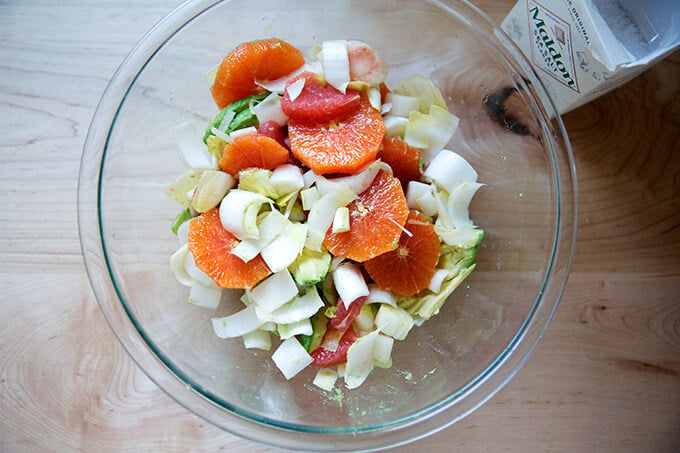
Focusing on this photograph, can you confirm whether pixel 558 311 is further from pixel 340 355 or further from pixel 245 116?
pixel 245 116

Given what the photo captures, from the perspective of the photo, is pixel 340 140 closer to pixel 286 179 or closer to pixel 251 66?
pixel 286 179

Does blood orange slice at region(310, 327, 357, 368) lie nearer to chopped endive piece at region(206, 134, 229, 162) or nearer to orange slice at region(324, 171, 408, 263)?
orange slice at region(324, 171, 408, 263)

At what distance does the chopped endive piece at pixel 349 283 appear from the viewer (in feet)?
3.29

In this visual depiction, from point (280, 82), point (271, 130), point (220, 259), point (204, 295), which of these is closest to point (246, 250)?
point (220, 259)

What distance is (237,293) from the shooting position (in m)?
1.14

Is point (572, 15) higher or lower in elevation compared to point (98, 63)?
higher

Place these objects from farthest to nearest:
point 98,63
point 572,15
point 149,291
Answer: point 98,63 < point 149,291 < point 572,15

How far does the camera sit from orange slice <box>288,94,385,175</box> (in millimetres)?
1008

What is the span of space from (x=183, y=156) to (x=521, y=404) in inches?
39.2

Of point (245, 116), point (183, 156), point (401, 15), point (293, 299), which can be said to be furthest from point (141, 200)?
point (401, 15)

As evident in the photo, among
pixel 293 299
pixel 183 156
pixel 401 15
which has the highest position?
pixel 401 15

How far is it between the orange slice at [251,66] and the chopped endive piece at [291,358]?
1.78 feet

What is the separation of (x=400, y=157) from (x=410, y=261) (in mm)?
222

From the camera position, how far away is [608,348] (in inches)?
49.9
